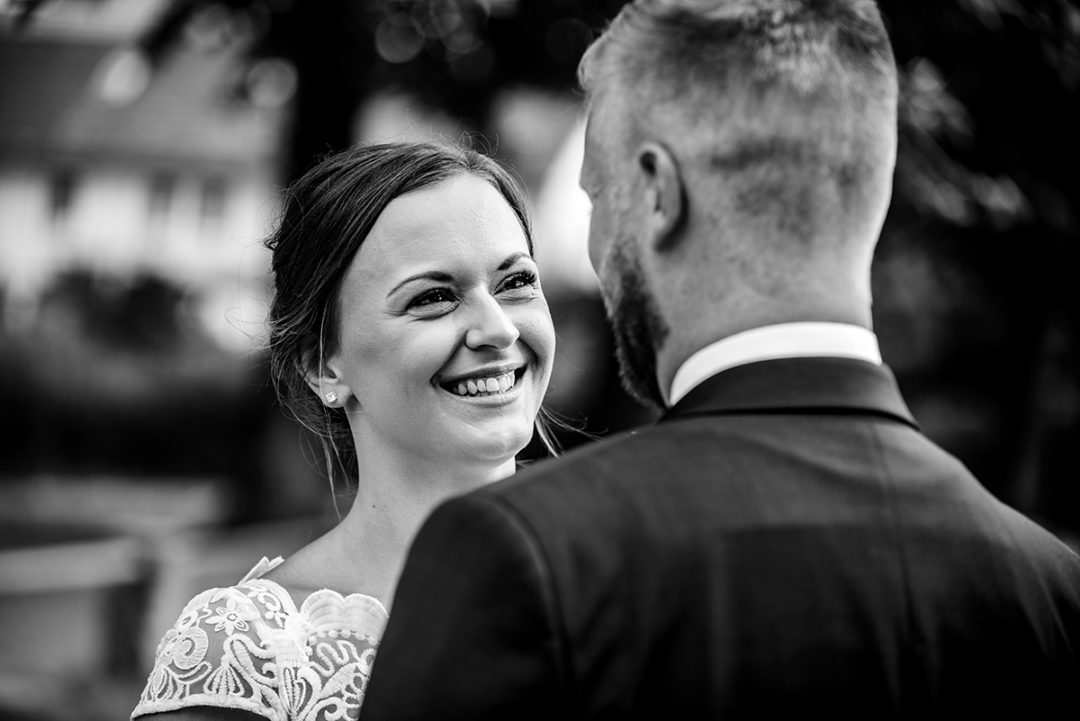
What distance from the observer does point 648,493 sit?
1.60m

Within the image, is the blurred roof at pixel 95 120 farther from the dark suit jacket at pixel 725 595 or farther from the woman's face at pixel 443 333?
the dark suit jacket at pixel 725 595

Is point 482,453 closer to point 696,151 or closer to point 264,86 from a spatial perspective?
point 696,151

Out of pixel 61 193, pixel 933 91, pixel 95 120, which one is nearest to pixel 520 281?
pixel 933 91

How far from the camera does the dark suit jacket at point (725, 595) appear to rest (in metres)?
1.53

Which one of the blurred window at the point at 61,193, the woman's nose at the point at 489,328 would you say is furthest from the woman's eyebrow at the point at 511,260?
the blurred window at the point at 61,193

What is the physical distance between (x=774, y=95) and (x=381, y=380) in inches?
57.7

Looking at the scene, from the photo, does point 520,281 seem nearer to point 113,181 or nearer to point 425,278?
point 425,278

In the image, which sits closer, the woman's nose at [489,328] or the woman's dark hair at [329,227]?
the woman's nose at [489,328]

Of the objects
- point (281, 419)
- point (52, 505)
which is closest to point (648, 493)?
point (281, 419)

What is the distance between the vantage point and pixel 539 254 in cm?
342

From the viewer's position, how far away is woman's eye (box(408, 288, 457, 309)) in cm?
291

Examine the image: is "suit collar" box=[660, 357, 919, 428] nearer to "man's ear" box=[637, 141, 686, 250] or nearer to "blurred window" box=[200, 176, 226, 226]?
"man's ear" box=[637, 141, 686, 250]

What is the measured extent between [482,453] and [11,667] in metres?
7.48

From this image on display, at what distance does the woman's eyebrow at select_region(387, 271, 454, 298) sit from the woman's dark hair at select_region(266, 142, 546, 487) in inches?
6.4
